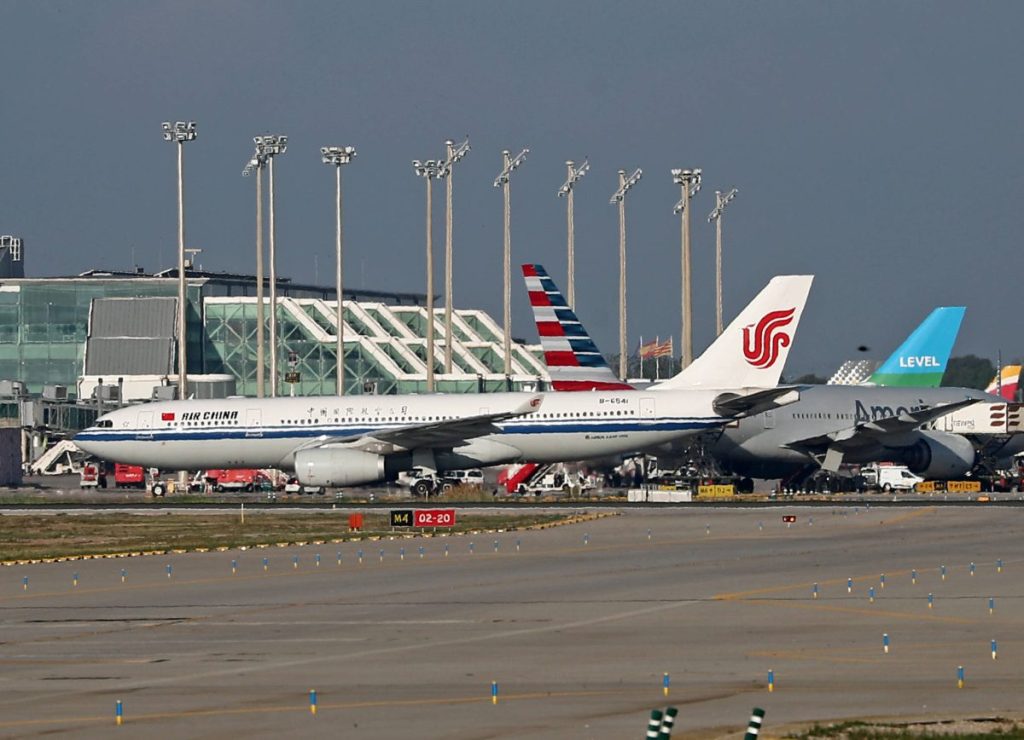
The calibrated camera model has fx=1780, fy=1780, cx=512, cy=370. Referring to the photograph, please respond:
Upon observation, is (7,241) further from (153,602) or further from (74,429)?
(153,602)

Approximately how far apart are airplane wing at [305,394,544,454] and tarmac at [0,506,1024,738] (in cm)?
2352

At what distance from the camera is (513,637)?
27547 millimetres

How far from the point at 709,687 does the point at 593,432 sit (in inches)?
2013

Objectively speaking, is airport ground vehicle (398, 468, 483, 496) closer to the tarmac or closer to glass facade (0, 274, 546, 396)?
the tarmac

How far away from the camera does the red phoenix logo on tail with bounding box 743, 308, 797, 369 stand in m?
75.5

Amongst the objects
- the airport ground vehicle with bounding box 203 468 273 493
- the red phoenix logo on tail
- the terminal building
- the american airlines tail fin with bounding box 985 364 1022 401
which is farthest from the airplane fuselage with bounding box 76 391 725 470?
the terminal building

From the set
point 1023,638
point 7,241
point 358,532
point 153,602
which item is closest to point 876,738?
point 1023,638

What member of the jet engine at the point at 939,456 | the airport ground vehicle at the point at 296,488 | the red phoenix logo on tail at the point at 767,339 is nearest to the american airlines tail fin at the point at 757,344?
the red phoenix logo on tail at the point at 767,339

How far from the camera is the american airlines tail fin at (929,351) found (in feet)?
300

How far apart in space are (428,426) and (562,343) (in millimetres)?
11531

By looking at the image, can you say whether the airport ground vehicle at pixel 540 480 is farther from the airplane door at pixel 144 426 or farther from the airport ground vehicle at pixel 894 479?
the airplane door at pixel 144 426

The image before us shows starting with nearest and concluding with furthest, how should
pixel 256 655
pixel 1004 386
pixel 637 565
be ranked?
pixel 256 655 → pixel 637 565 → pixel 1004 386

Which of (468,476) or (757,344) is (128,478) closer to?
(468,476)

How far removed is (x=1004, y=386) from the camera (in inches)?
4596
